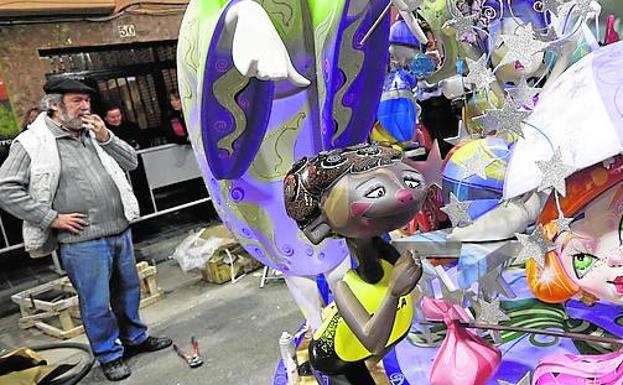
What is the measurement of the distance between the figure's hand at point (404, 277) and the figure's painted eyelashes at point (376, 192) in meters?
0.11

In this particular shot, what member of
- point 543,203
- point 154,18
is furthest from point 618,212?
point 154,18

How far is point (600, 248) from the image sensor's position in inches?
35.3

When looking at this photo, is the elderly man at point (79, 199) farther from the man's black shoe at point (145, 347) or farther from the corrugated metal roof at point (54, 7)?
the corrugated metal roof at point (54, 7)

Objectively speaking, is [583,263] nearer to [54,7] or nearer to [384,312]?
[384,312]

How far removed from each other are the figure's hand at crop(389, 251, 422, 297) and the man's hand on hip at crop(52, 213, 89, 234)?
1524mm

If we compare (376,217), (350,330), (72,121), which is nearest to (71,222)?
(72,121)

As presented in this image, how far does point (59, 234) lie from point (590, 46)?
1752 mm

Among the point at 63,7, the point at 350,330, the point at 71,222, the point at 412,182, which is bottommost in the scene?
the point at 71,222

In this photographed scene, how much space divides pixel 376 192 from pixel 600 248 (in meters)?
0.39

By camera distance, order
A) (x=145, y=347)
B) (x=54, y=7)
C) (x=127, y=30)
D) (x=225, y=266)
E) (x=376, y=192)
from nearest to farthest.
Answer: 1. (x=376, y=192)
2. (x=145, y=347)
3. (x=225, y=266)
4. (x=54, y=7)
5. (x=127, y=30)

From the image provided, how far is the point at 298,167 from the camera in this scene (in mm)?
881

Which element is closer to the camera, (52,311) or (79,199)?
(79,199)

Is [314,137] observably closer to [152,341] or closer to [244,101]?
[244,101]

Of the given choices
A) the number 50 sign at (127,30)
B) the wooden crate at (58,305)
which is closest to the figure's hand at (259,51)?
the wooden crate at (58,305)
